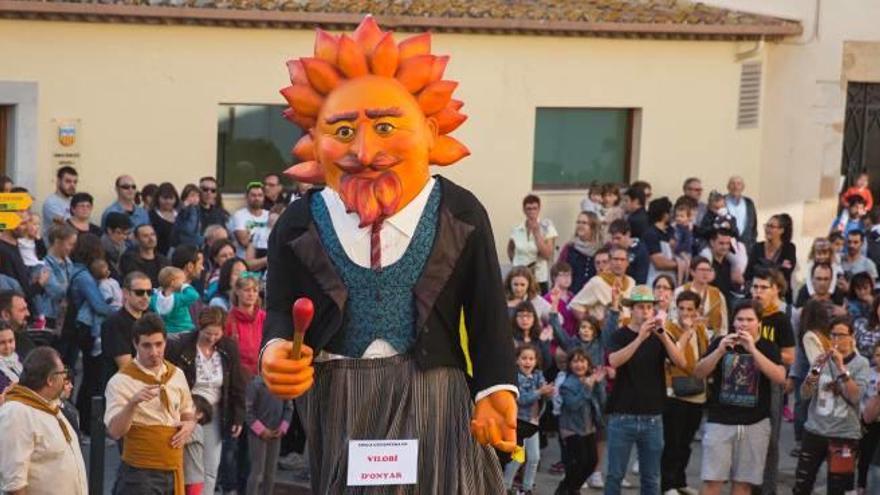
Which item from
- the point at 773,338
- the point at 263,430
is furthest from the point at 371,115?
the point at 773,338

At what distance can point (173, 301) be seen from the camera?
1254cm

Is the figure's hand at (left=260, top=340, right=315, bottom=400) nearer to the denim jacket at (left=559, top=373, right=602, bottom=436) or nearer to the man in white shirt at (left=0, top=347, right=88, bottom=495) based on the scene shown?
the man in white shirt at (left=0, top=347, right=88, bottom=495)

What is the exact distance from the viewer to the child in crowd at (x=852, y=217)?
18.6m

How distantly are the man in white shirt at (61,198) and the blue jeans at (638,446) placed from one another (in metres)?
5.10

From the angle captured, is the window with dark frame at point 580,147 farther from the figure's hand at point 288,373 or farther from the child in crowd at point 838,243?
the figure's hand at point 288,373

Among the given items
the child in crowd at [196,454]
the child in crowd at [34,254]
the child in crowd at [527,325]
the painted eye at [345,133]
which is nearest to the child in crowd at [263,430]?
the child in crowd at [196,454]

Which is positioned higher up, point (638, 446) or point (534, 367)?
point (534, 367)

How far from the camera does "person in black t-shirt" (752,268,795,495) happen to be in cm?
1239

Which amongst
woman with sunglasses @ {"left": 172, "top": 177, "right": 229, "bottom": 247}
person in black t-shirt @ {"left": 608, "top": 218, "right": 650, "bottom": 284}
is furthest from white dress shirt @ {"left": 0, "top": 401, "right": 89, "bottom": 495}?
person in black t-shirt @ {"left": 608, "top": 218, "right": 650, "bottom": 284}

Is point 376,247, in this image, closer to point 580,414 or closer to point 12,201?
point 12,201

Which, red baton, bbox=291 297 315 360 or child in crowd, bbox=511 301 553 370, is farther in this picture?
child in crowd, bbox=511 301 553 370

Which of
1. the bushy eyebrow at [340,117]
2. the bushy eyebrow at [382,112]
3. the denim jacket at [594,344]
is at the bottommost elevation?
the denim jacket at [594,344]

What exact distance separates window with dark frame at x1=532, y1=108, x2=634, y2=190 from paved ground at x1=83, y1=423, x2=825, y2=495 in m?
5.08

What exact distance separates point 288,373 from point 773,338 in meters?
6.31
